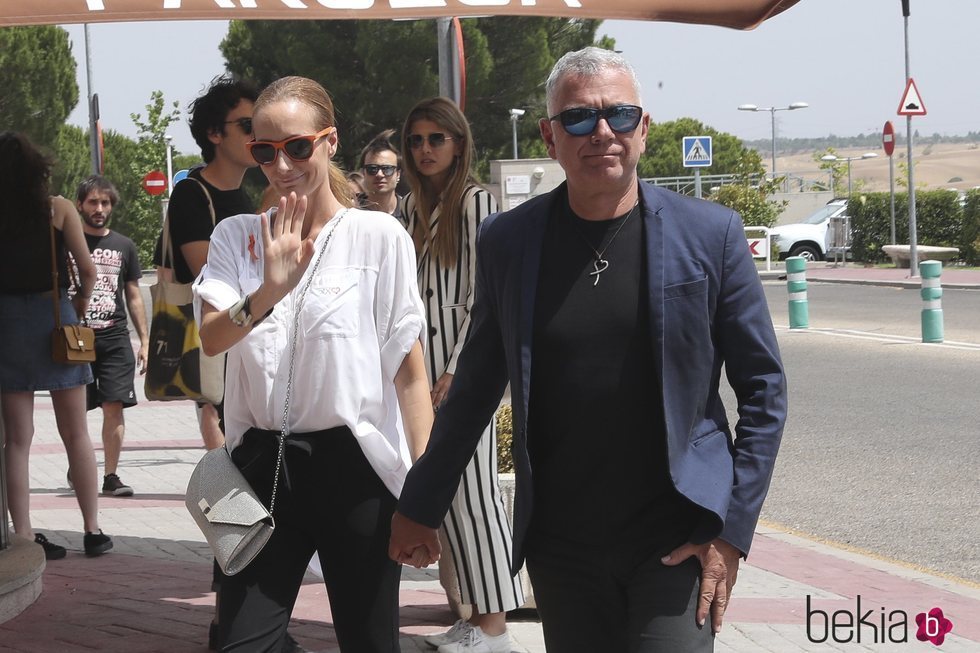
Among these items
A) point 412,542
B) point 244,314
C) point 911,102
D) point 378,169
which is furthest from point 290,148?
point 911,102

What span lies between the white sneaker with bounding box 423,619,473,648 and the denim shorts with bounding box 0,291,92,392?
2.50 meters

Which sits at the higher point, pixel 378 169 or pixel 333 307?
pixel 378 169

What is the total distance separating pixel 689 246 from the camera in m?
2.83

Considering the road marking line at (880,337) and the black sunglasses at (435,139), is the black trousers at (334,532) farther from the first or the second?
the road marking line at (880,337)

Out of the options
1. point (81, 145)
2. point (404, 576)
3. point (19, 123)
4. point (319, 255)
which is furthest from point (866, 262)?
point (319, 255)

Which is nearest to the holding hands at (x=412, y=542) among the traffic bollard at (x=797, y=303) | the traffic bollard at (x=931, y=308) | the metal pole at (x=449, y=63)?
the metal pole at (x=449, y=63)

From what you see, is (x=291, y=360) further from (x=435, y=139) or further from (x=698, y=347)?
(x=435, y=139)

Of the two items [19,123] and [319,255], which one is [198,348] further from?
[19,123]

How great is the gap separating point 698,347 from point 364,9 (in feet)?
6.20

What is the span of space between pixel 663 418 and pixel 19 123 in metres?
43.2

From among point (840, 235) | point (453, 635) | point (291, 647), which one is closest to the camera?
point (291, 647)

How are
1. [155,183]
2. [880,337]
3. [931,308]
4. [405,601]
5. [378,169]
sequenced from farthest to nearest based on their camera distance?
1. [155,183]
2. [880,337]
3. [931,308]
4. [378,169]
5. [405,601]

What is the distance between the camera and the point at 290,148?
3.41m

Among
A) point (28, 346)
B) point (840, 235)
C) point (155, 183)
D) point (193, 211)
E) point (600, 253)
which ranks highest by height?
point (155, 183)
